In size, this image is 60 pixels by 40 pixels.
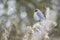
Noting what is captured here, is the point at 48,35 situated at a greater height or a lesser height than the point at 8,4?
lesser

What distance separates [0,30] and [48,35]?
329mm

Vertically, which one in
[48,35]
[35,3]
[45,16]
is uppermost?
[35,3]

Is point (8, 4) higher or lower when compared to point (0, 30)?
higher

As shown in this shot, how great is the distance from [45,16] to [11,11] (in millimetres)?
254

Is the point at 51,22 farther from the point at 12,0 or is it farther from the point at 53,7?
the point at 12,0

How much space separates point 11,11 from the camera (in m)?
1.30

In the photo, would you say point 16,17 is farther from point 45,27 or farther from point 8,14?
point 45,27

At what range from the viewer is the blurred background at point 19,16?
4.00 ft

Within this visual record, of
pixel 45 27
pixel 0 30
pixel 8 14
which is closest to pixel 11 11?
pixel 8 14

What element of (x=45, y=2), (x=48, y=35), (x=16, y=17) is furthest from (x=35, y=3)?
(x=48, y=35)

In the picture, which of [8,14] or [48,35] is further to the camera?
[8,14]

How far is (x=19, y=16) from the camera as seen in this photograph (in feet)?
4.27

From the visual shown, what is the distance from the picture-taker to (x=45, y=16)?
1.23 metres

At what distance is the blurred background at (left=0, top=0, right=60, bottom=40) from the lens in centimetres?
122
